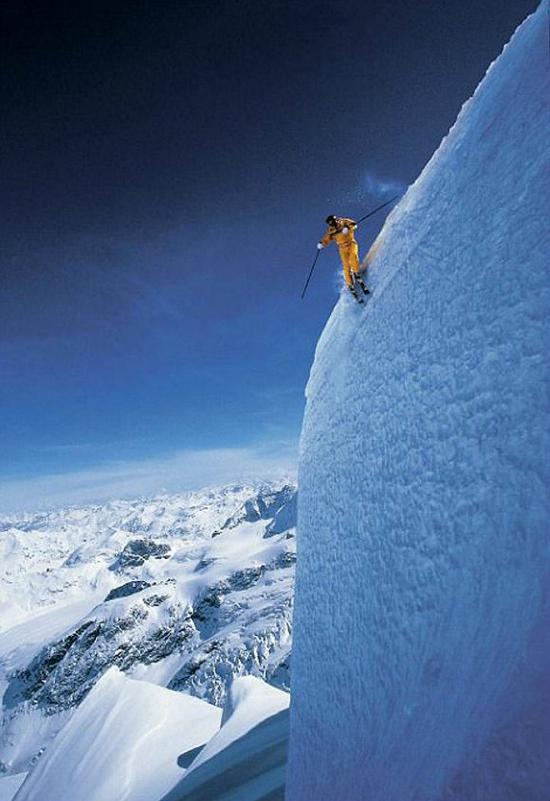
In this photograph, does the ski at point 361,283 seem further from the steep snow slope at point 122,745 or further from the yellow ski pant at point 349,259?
the steep snow slope at point 122,745

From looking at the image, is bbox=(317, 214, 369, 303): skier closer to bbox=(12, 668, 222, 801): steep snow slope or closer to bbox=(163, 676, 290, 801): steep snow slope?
bbox=(163, 676, 290, 801): steep snow slope

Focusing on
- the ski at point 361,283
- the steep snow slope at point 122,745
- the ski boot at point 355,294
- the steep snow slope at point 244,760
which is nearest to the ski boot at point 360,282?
the ski at point 361,283

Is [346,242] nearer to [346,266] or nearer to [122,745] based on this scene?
[346,266]

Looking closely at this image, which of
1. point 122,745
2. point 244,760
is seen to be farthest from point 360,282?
point 122,745

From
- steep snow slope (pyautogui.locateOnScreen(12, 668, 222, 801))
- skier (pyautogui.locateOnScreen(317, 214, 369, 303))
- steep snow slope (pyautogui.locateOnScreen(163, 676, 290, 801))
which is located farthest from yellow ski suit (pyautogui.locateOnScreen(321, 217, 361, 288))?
steep snow slope (pyautogui.locateOnScreen(12, 668, 222, 801))

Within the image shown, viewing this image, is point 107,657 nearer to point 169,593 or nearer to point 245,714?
point 169,593

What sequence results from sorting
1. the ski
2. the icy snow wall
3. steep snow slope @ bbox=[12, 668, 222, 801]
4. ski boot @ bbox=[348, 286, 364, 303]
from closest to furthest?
the icy snow wall < the ski < ski boot @ bbox=[348, 286, 364, 303] < steep snow slope @ bbox=[12, 668, 222, 801]

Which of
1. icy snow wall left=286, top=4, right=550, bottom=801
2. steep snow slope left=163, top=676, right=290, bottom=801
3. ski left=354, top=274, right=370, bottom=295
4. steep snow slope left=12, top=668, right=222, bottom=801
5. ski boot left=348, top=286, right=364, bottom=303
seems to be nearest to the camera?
icy snow wall left=286, top=4, right=550, bottom=801

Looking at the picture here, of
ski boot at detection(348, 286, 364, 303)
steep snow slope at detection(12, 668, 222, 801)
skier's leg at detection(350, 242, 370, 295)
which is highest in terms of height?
skier's leg at detection(350, 242, 370, 295)
